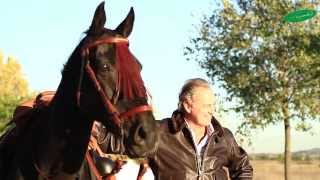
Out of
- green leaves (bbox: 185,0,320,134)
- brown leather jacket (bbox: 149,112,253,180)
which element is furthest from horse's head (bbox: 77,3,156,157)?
green leaves (bbox: 185,0,320,134)

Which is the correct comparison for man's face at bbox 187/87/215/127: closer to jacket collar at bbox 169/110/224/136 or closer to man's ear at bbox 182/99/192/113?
man's ear at bbox 182/99/192/113

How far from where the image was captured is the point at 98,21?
4.94 meters

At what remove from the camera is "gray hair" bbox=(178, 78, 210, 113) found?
219 inches

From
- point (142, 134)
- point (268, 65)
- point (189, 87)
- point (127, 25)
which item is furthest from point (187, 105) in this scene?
point (268, 65)

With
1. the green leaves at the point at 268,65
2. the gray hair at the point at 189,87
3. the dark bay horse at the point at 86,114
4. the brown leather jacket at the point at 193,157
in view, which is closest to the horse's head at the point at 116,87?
the dark bay horse at the point at 86,114

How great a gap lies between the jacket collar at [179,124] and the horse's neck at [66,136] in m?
0.94

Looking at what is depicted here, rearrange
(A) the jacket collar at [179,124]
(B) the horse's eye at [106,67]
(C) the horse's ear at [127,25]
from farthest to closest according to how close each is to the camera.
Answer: (A) the jacket collar at [179,124] < (C) the horse's ear at [127,25] < (B) the horse's eye at [106,67]

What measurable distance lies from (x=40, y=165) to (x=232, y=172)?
1.67 metres

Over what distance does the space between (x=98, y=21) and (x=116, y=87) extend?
55 cm

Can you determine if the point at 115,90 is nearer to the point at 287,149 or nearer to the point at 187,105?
the point at 187,105

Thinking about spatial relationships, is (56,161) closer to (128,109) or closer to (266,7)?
(128,109)

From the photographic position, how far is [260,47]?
29.4 metres

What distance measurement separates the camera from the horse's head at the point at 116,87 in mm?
4445

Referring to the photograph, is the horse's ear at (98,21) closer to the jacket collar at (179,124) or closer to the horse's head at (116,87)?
the horse's head at (116,87)
